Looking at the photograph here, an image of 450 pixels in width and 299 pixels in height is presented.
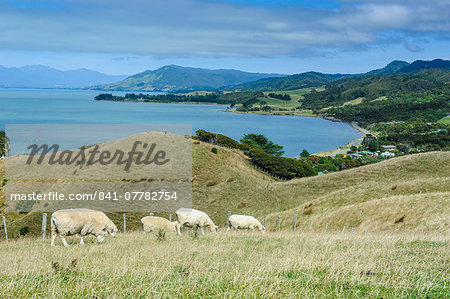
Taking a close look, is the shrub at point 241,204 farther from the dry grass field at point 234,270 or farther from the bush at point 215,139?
the bush at point 215,139

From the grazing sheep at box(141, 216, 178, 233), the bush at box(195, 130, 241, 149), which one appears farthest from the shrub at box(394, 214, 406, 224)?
the bush at box(195, 130, 241, 149)

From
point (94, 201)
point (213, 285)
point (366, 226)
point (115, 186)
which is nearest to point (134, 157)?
point (115, 186)

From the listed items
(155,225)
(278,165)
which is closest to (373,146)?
(278,165)

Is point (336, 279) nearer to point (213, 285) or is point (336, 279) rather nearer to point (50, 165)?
point (213, 285)

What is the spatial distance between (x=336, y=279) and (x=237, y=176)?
45276 mm

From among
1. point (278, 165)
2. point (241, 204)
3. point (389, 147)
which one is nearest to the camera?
point (241, 204)

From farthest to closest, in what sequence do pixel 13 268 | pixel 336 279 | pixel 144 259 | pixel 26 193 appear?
pixel 26 193 < pixel 144 259 < pixel 13 268 < pixel 336 279

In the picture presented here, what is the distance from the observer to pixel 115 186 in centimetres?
4172

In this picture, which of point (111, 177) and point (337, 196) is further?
point (111, 177)

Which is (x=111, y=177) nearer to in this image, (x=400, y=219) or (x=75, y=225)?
(x=75, y=225)

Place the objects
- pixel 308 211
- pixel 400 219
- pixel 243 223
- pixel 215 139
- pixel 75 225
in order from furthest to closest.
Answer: pixel 215 139
pixel 308 211
pixel 400 219
pixel 243 223
pixel 75 225

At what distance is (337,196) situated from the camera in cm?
3516

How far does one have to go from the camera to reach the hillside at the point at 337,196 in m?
25.1

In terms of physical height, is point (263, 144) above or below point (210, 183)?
below
